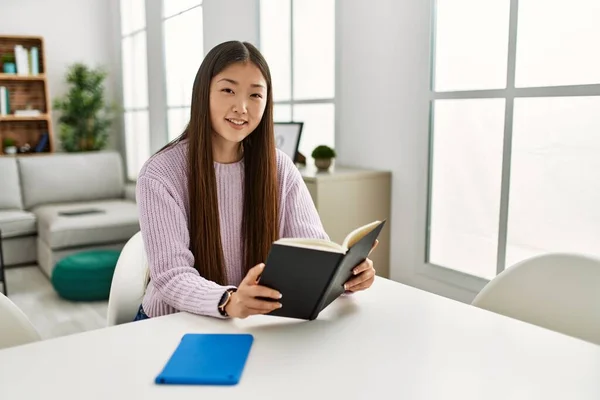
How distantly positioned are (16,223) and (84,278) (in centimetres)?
115

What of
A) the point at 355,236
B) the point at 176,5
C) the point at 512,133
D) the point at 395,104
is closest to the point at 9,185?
the point at 176,5

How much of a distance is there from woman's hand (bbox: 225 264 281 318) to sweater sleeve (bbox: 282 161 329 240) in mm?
440

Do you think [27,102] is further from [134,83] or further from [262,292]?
[262,292]

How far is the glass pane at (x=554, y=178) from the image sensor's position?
2.06 metres

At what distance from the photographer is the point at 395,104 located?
2828 mm

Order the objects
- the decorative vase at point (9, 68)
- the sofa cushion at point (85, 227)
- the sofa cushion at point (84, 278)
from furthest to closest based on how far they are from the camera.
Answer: the decorative vase at point (9, 68), the sofa cushion at point (85, 227), the sofa cushion at point (84, 278)

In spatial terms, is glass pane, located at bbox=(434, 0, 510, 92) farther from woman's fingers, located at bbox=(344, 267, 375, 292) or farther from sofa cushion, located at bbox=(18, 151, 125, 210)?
sofa cushion, located at bbox=(18, 151, 125, 210)

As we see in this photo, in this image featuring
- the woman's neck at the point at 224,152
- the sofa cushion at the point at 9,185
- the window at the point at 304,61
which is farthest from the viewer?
the sofa cushion at the point at 9,185

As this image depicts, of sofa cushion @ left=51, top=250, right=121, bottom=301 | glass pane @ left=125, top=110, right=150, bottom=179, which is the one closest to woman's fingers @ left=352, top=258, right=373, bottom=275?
sofa cushion @ left=51, top=250, right=121, bottom=301

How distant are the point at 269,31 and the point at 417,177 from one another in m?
1.75

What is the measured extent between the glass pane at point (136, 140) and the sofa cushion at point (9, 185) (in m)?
1.29

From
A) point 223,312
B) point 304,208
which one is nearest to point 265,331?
point 223,312

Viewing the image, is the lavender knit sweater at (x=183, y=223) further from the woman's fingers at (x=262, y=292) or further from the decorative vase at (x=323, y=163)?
the decorative vase at (x=323, y=163)

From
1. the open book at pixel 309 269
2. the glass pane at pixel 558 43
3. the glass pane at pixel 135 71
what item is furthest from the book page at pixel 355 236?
the glass pane at pixel 135 71
